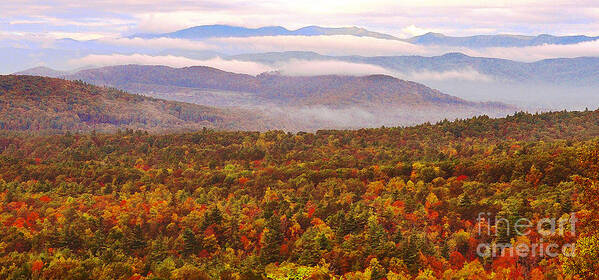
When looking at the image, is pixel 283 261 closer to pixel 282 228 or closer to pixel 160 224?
pixel 282 228

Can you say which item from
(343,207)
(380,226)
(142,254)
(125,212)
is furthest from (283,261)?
(125,212)

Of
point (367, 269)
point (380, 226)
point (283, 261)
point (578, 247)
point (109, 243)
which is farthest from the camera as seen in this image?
point (109, 243)

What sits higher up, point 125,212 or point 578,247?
point 578,247

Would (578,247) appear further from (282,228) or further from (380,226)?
(282,228)

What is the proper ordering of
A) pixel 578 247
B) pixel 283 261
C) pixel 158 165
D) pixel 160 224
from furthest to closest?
pixel 158 165
pixel 160 224
pixel 283 261
pixel 578 247

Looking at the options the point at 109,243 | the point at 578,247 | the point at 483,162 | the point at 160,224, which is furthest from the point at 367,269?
the point at 483,162

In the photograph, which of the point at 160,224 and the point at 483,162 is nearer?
the point at 160,224
